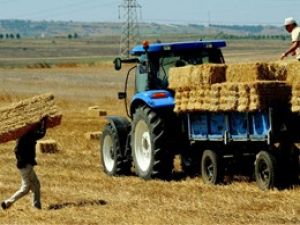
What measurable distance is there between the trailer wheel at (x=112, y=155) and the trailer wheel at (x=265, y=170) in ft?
13.1

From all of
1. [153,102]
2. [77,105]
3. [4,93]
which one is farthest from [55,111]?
[4,93]

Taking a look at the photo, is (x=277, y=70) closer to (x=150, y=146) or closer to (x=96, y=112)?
(x=150, y=146)

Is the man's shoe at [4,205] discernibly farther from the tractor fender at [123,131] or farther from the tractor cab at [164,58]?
the tractor fender at [123,131]

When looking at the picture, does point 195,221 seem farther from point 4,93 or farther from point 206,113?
point 4,93

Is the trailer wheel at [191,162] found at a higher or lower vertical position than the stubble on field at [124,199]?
higher

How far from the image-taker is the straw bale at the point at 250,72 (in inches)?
521

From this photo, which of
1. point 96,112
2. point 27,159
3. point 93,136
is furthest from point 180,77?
point 96,112

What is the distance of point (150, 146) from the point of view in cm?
1590

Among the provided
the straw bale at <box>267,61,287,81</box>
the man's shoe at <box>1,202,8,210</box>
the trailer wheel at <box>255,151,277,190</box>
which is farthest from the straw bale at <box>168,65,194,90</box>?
the man's shoe at <box>1,202,8,210</box>

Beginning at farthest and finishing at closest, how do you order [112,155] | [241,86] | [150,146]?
[112,155] < [150,146] < [241,86]

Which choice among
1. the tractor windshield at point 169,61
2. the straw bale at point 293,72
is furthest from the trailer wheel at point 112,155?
the straw bale at point 293,72

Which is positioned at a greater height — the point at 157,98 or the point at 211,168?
the point at 157,98

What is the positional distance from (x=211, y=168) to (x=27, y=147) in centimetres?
350

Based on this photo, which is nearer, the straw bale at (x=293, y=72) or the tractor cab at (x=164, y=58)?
the straw bale at (x=293, y=72)
